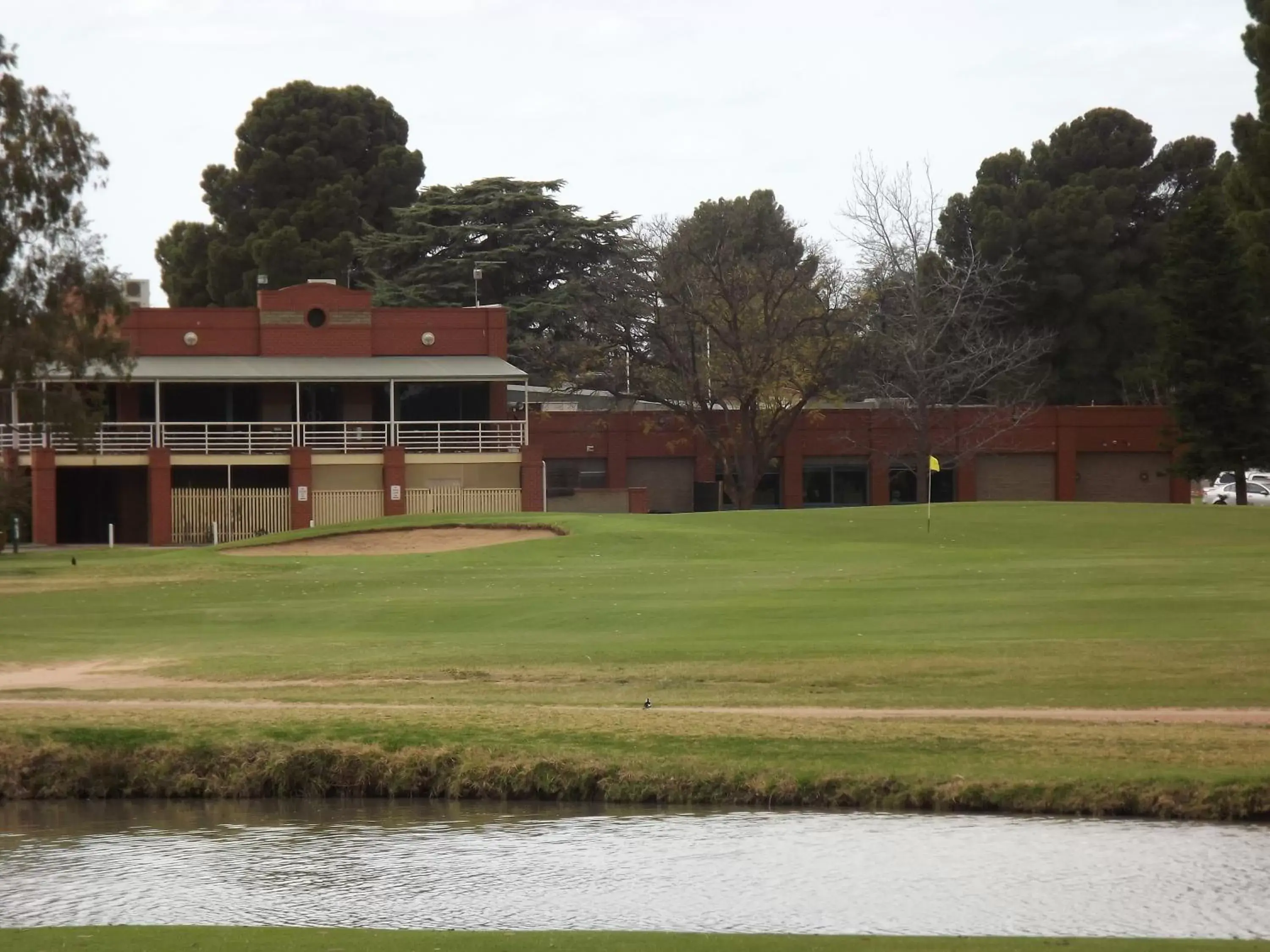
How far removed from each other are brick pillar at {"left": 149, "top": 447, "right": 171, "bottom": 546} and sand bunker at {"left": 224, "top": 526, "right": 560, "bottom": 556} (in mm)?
12661

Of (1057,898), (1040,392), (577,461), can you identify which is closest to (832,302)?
(577,461)

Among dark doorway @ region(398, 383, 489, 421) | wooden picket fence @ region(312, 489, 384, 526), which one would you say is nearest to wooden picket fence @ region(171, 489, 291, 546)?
wooden picket fence @ region(312, 489, 384, 526)

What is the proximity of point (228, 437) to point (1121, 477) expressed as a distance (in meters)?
38.5

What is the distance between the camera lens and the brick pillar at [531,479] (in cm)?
5988

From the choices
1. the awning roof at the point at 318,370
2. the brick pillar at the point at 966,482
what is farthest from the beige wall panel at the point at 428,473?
the brick pillar at the point at 966,482

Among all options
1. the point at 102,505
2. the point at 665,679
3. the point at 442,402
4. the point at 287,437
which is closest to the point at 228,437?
the point at 287,437

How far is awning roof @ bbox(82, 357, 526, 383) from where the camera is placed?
60.2m

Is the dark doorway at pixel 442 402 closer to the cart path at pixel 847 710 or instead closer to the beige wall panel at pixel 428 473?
the beige wall panel at pixel 428 473

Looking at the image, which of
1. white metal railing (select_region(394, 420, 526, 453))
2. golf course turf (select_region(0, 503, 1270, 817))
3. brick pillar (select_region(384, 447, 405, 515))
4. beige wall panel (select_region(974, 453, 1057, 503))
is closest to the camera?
golf course turf (select_region(0, 503, 1270, 817))

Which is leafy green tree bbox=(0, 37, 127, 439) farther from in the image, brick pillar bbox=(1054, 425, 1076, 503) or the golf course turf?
brick pillar bbox=(1054, 425, 1076, 503)

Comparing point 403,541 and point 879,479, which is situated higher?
point 879,479

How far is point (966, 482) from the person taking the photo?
73.9 meters

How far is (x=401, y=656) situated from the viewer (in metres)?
24.2

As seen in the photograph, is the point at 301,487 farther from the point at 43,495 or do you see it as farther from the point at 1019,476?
the point at 1019,476
